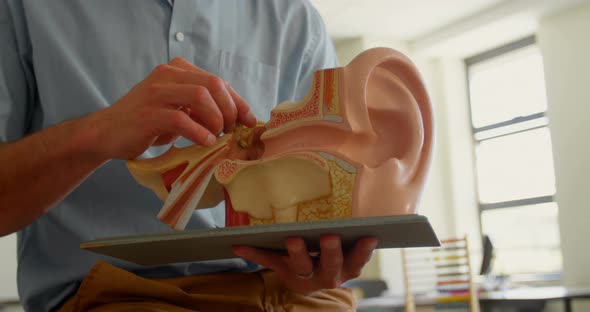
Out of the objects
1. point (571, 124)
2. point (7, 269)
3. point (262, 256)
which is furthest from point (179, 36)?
point (571, 124)

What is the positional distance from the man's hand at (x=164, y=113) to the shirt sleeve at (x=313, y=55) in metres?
0.56

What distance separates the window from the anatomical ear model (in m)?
6.32

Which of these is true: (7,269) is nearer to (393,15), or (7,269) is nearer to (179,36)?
(393,15)

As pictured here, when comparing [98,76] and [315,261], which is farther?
[98,76]

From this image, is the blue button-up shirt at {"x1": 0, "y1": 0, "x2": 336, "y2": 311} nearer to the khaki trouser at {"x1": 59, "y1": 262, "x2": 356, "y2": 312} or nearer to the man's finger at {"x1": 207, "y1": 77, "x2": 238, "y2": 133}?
the khaki trouser at {"x1": 59, "y1": 262, "x2": 356, "y2": 312}

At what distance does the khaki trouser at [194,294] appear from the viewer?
3.56ft

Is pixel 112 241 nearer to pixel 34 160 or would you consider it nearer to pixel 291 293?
pixel 34 160

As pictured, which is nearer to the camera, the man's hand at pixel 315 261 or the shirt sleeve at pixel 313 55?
the man's hand at pixel 315 261

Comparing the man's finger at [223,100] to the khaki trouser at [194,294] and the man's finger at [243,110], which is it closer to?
the man's finger at [243,110]

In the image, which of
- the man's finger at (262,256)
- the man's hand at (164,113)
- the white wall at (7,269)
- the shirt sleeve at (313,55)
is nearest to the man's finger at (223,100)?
the man's hand at (164,113)

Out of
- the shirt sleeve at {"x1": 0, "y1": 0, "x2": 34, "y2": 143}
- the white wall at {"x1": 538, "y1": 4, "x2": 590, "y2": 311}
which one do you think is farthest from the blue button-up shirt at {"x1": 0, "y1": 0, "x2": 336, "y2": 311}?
the white wall at {"x1": 538, "y1": 4, "x2": 590, "y2": 311}

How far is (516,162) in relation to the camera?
7.41 meters

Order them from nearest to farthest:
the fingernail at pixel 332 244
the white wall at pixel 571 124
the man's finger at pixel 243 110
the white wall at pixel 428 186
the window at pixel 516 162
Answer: the fingernail at pixel 332 244, the man's finger at pixel 243 110, the white wall at pixel 571 124, the window at pixel 516 162, the white wall at pixel 428 186

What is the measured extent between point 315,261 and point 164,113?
0.29 m
